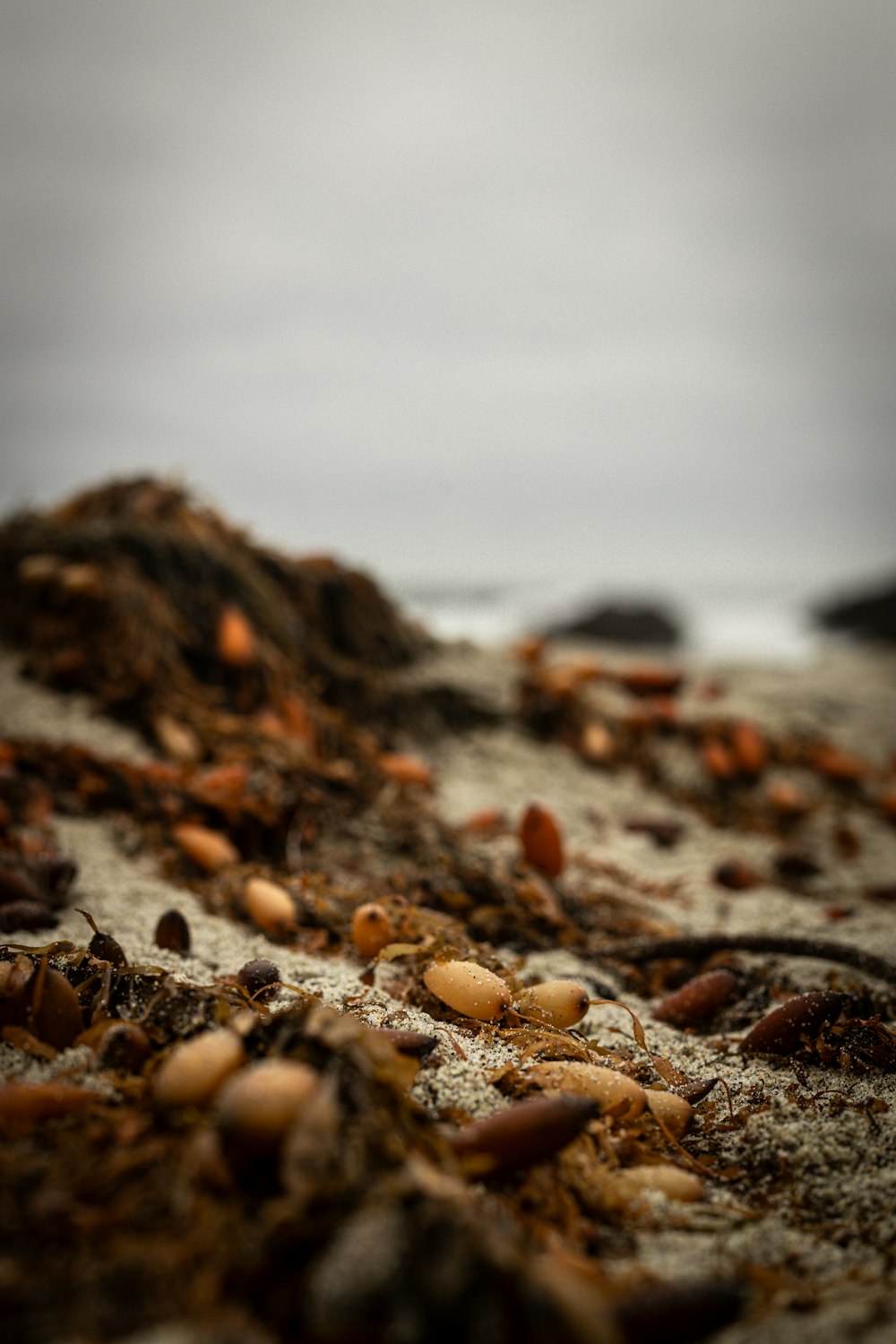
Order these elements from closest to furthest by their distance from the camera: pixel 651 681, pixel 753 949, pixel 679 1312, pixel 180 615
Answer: pixel 679 1312 < pixel 753 949 < pixel 180 615 < pixel 651 681

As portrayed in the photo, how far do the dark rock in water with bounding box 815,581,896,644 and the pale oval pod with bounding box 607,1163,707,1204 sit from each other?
9.30 m

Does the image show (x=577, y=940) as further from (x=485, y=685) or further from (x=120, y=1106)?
(x=485, y=685)

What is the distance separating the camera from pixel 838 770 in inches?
152

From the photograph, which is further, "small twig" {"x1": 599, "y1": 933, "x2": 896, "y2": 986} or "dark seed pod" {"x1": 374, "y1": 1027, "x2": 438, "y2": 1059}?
"small twig" {"x1": 599, "y1": 933, "x2": 896, "y2": 986}

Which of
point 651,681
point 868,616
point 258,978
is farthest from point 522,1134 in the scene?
point 868,616

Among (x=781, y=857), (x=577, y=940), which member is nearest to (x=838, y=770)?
(x=781, y=857)

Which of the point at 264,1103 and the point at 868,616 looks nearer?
the point at 264,1103

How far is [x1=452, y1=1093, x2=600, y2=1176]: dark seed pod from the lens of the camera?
90cm

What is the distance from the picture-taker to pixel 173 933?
155cm

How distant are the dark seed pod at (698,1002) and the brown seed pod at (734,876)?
113cm

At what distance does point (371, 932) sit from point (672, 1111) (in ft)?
2.14

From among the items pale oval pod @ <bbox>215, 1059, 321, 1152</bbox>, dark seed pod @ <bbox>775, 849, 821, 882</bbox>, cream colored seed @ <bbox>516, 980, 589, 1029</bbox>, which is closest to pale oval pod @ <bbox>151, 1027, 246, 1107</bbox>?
pale oval pod @ <bbox>215, 1059, 321, 1152</bbox>

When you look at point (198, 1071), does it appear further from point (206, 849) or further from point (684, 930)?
point (684, 930)

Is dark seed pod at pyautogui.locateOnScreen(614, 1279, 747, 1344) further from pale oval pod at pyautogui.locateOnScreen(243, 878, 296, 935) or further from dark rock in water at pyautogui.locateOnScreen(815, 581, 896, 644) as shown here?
dark rock in water at pyautogui.locateOnScreen(815, 581, 896, 644)
